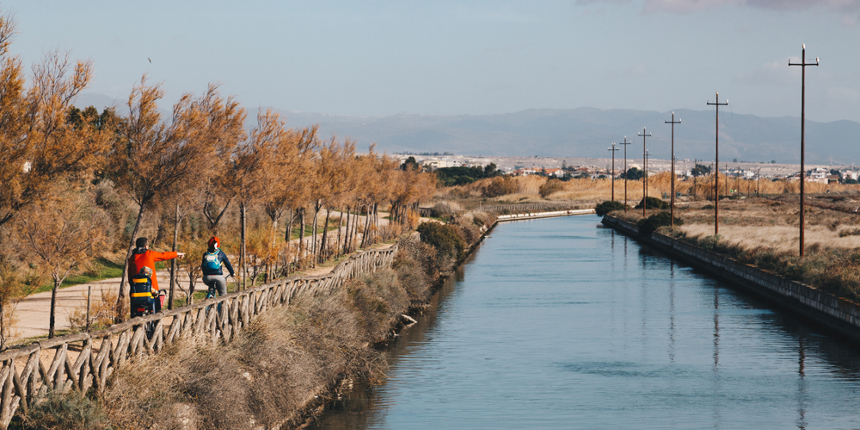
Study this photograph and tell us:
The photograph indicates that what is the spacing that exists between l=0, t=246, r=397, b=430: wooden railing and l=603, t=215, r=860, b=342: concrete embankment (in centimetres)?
1530

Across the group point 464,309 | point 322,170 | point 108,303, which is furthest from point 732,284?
point 108,303

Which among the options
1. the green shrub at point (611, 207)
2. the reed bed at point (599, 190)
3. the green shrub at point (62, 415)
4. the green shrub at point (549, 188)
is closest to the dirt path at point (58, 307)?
the green shrub at point (62, 415)

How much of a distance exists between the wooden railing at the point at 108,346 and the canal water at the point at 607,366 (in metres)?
2.67

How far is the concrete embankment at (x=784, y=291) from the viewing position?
23969 mm

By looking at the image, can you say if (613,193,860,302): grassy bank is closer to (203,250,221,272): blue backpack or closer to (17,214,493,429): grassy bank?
(17,214,493,429): grassy bank

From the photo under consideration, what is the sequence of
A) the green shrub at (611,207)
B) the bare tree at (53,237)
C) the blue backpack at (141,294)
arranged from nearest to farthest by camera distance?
the blue backpack at (141,294)
the bare tree at (53,237)
the green shrub at (611,207)

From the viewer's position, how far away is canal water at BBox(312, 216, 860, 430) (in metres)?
16.6

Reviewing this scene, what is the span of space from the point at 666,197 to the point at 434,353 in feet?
392

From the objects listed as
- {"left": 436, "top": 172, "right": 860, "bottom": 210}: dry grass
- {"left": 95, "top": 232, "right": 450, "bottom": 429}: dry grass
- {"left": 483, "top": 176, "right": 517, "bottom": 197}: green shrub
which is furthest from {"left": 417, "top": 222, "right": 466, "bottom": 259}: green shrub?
{"left": 483, "top": 176, "right": 517, "bottom": 197}: green shrub

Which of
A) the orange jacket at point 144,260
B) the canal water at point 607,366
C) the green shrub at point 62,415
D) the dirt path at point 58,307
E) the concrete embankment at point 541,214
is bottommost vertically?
the canal water at point 607,366

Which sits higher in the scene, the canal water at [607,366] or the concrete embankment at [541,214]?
the concrete embankment at [541,214]

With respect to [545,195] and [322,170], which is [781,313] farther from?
[545,195]

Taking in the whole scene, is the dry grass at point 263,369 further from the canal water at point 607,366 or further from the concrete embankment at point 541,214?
the concrete embankment at point 541,214

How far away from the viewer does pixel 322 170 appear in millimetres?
35531
